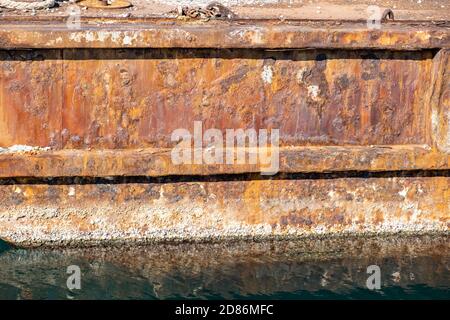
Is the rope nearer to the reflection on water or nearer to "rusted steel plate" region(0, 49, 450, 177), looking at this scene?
"rusted steel plate" region(0, 49, 450, 177)

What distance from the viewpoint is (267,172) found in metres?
6.36

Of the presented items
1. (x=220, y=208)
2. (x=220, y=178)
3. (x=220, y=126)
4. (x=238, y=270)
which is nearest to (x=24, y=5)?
(x=220, y=126)

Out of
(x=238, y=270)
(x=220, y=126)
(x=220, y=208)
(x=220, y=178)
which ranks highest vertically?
Answer: (x=220, y=126)

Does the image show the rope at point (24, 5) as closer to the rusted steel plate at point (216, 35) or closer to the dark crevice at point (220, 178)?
the rusted steel plate at point (216, 35)

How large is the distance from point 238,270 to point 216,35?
154cm

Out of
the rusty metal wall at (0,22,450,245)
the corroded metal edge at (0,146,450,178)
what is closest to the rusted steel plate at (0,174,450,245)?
the rusty metal wall at (0,22,450,245)

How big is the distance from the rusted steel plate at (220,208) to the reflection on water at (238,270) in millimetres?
94

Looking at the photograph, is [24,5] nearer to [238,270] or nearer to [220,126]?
[220,126]

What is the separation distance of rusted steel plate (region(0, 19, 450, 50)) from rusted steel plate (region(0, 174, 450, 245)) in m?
0.92

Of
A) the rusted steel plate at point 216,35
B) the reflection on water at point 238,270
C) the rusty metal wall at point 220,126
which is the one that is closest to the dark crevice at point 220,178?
the rusty metal wall at point 220,126

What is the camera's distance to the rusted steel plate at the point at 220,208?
20.7ft

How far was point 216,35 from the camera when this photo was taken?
6133 millimetres

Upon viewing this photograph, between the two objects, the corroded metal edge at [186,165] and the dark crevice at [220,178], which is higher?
the corroded metal edge at [186,165]

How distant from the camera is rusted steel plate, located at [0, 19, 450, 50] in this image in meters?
6.03
